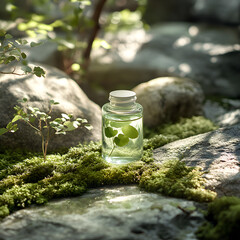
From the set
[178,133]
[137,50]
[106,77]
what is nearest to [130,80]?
[106,77]

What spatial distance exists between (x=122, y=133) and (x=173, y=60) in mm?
3977

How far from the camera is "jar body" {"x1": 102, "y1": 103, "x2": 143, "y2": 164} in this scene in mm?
3287

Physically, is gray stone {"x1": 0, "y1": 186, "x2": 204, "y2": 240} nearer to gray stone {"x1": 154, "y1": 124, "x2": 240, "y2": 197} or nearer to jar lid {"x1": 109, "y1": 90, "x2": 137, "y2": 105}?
gray stone {"x1": 154, "y1": 124, "x2": 240, "y2": 197}

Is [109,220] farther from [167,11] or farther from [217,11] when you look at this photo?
[167,11]

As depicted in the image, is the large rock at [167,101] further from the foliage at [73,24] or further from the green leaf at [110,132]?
the green leaf at [110,132]

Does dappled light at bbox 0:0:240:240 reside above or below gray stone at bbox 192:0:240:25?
below

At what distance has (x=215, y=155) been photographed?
10.7 ft

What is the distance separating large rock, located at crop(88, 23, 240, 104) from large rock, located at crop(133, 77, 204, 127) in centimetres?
132

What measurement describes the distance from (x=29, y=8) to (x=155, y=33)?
359cm

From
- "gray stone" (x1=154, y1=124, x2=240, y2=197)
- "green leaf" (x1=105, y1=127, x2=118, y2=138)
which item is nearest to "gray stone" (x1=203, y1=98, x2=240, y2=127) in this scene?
"gray stone" (x1=154, y1=124, x2=240, y2=197)

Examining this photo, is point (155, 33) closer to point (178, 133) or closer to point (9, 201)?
point (178, 133)

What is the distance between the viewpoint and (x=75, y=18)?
5.14m

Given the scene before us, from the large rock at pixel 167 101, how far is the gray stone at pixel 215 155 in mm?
1138

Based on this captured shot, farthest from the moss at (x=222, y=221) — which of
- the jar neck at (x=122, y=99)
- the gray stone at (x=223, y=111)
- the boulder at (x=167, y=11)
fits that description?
the boulder at (x=167, y=11)
